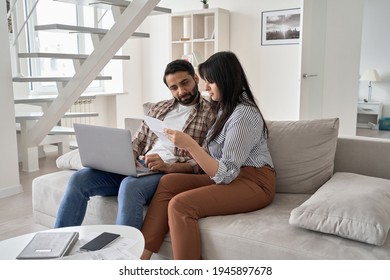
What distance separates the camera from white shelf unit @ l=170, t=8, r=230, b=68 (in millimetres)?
5301

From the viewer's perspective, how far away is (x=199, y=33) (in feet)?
18.4

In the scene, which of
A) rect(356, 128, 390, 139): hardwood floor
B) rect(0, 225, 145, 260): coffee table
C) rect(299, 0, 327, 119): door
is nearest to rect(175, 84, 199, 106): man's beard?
rect(0, 225, 145, 260): coffee table

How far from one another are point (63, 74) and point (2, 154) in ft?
8.13

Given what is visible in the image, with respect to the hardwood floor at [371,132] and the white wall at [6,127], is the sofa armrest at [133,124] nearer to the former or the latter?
the white wall at [6,127]

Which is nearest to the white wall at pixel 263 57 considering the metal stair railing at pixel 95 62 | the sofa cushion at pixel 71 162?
the metal stair railing at pixel 95 62

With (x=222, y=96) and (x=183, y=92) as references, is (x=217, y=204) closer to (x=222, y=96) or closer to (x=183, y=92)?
(x=222, y=96)

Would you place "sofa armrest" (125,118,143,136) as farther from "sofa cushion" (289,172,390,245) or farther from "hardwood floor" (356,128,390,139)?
"hardwood floor" (356,128,390,139)

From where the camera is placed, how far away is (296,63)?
505 centimetres

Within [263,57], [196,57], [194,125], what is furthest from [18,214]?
[263,57]

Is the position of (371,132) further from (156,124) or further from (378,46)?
(156,124)

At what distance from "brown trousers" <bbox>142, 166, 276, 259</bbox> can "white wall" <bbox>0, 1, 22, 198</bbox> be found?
1.97 m

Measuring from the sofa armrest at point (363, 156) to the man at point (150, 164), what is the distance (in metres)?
0.72

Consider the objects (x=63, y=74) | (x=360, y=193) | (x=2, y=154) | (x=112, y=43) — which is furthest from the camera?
(x=63, y=74)
